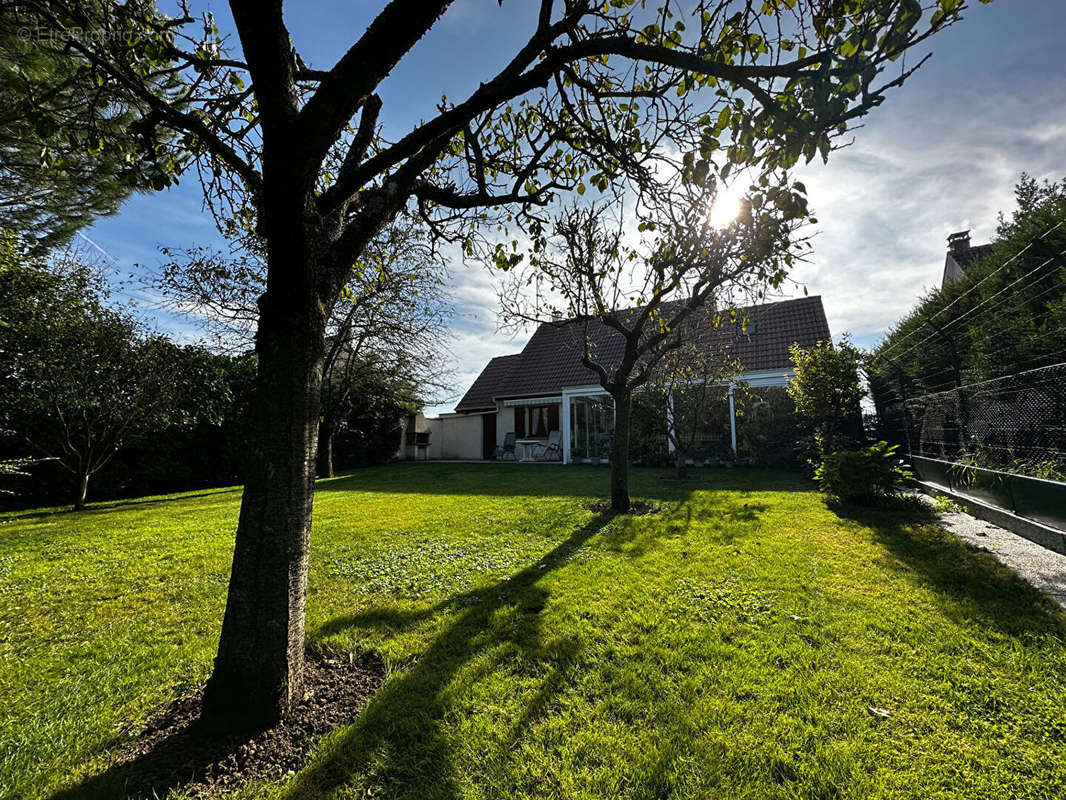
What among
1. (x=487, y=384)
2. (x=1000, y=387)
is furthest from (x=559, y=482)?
(x=487, y=384)

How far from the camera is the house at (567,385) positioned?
14016 mm

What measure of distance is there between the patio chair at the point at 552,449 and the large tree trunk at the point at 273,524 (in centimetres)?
1508

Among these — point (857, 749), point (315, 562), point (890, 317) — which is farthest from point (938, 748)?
point (890, 317)

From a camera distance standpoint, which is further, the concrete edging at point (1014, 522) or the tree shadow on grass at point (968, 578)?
the concrete edging at point (1014, 522)

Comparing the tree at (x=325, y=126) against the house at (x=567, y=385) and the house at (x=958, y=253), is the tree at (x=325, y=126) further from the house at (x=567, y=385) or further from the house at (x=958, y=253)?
the house at (x=958, y=253)

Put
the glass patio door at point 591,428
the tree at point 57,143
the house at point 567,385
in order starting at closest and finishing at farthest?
the tree at point 57,143
the house at point 567,385
the glass patio door at point 591,428

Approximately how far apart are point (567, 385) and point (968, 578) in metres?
13.9

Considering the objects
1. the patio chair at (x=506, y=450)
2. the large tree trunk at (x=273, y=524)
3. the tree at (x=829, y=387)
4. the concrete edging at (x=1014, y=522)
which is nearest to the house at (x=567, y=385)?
the patio chair at (x=506, y=450)

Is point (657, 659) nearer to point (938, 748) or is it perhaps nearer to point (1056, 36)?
point (938, 748)

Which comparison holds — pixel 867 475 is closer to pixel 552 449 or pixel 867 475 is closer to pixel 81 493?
pixel 552 449

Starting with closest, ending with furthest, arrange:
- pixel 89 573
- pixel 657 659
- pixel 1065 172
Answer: pixel 657 659 → pixel 89 573 → pixel 1065 172

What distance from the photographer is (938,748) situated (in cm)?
191

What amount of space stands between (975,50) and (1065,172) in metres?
5.27

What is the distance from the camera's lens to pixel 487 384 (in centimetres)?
2414
